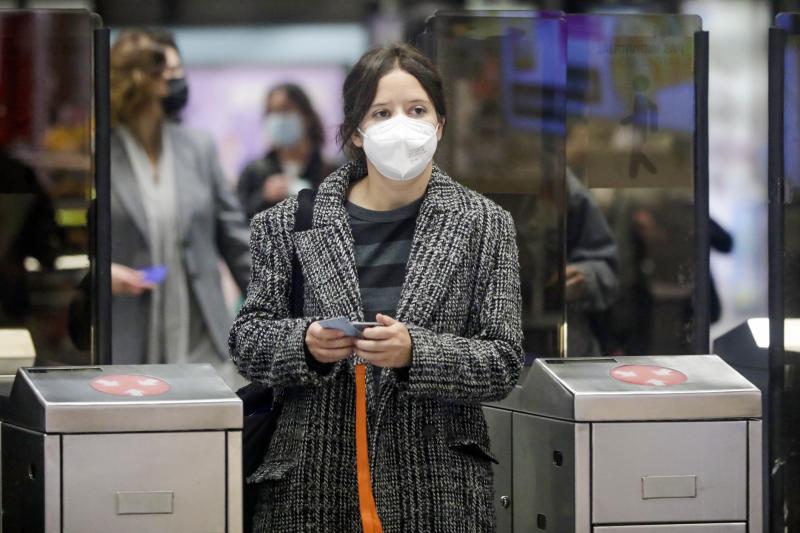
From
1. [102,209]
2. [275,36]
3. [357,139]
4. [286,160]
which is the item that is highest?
[275,36]

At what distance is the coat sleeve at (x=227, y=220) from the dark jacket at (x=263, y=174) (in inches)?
33.5

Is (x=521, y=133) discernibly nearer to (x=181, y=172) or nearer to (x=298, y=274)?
(x=298, y=274)

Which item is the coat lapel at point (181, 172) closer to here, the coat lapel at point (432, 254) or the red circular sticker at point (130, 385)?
the red circular sticker at point (130, 385)

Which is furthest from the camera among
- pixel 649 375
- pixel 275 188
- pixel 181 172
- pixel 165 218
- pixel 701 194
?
pixel 275 188

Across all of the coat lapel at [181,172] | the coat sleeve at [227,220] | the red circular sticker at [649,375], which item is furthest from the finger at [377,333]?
the coat sleeve at [227,220]

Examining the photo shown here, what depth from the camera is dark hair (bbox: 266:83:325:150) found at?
7.44 metres

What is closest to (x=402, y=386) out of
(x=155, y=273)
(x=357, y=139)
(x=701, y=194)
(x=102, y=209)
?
(x=357, y=139)

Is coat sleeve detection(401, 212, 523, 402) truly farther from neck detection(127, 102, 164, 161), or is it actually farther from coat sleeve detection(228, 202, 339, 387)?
neck detection(127, 102, 164, 161)

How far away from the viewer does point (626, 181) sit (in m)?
4.59

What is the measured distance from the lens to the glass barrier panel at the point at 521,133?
4.38 meters

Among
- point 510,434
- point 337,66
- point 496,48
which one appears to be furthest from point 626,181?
point 337,66

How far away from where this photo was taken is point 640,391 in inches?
135

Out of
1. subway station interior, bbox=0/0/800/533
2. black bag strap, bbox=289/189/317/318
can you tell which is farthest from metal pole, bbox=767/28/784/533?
black bag strap, bbox=289/189/317/318

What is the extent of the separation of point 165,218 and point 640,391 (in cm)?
311
